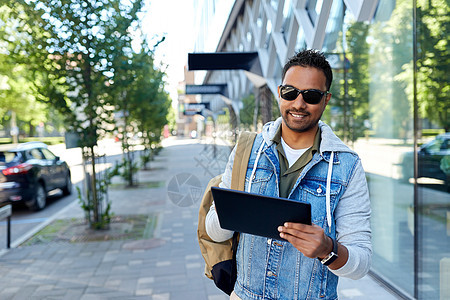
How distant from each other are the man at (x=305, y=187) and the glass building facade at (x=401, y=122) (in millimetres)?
2609

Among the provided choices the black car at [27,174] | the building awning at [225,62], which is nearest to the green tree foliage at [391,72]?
the building awning at [225,62]

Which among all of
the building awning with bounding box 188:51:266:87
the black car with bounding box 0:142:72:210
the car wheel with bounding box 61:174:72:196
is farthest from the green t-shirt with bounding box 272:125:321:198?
the car wheel with bounding box 61:174:72:196

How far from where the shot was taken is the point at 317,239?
1.60m

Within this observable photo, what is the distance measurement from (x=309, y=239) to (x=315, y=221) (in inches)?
10.1

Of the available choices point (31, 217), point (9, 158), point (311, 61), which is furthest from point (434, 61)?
point (9, 158)

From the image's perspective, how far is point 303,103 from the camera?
6.31ft

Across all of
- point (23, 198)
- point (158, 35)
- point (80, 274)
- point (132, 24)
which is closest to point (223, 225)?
point (80, 274)

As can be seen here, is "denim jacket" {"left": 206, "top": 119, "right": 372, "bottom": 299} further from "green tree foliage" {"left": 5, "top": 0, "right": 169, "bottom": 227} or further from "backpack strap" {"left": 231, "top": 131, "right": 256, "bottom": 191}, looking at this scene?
"green tree foliage" {"left": 5, "top": 0, "right": 169, "bottom": 227}

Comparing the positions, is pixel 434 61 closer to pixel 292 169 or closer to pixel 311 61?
pixel 311 61

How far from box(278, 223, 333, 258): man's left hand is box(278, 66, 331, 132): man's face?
0.50m

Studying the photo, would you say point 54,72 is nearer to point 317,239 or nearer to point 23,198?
point 23,198

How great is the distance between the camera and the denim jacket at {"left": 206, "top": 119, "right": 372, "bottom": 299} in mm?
1825

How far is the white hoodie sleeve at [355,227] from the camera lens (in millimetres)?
1726

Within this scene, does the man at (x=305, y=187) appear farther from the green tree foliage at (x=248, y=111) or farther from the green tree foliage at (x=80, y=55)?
the green tree foliage at (x=248, y=111)
